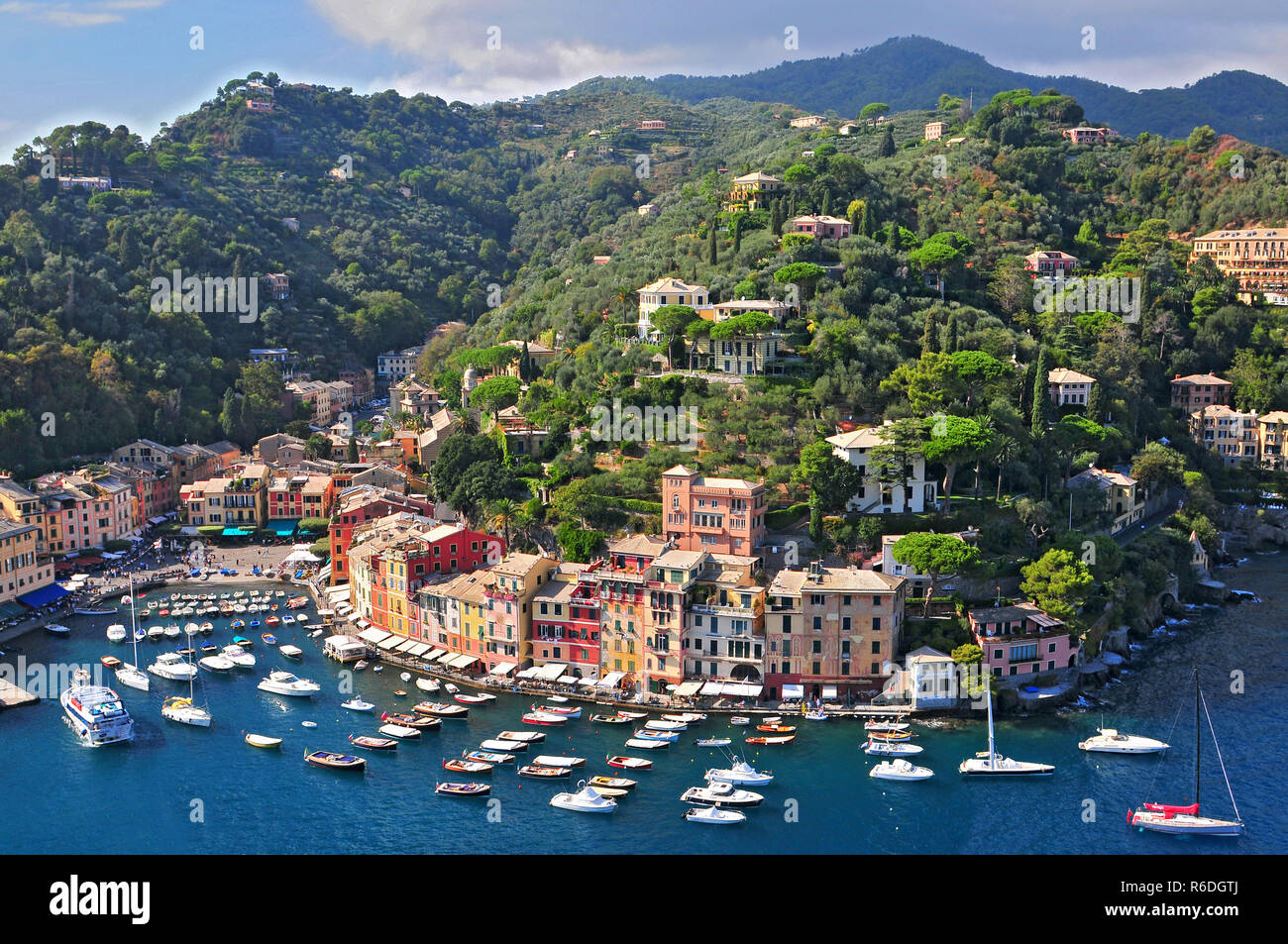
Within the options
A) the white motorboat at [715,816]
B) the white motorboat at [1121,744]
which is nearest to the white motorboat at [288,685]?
the white motorboat at [715,816]

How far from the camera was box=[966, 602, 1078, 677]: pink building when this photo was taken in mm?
→ 33656

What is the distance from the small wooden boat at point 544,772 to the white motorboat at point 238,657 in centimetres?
1217

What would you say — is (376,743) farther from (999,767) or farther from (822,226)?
(822,226)

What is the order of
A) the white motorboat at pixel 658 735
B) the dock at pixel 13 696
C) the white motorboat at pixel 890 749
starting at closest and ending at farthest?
1. the white motorboat at pixel 890 749
2. the white motorboat at pixel 658 735
3. the dock at pixel 13 696

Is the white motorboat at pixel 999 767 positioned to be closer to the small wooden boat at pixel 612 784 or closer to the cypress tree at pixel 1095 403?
the small wooden boat at pixel 612 784

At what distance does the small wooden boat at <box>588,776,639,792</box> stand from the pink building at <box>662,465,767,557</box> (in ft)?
37.2

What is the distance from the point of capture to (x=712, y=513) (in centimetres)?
3884

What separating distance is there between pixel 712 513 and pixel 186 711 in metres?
16.9

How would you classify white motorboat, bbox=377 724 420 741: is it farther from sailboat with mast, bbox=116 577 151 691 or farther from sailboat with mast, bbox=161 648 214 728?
sailboat with mast, bbox=116 577 151 691

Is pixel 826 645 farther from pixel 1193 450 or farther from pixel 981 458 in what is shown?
pixel 1193 450

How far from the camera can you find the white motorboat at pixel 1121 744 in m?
29.8

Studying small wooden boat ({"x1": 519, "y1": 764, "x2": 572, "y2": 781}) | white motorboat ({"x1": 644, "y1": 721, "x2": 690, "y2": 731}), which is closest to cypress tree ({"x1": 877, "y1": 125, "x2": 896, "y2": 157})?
white motorboat ({"x1": 644, "y1": 721, "x2": 690, "y2": 731})

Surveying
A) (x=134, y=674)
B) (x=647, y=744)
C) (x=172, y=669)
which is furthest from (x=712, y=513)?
(x=134, y=674)

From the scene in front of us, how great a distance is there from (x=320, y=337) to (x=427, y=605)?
44.9 metres
